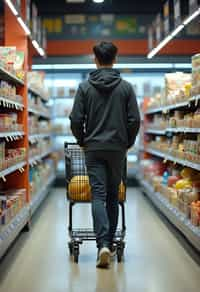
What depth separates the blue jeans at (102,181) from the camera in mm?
3848

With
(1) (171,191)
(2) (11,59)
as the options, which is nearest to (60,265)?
(1) (171,191)

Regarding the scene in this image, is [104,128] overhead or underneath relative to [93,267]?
overhead

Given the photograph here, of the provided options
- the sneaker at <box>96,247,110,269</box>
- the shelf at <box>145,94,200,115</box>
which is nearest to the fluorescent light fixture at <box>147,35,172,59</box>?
the shelf at <box>145,94,200,115</box>

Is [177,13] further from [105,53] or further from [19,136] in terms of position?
[105,53]

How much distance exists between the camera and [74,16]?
35.2ft

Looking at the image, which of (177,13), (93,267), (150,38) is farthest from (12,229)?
(150,38)

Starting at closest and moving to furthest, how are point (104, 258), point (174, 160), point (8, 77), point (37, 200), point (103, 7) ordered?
point (104, 258)
point (8, 77)
point (174, 160)
point (37, 200)
point (103, 7)

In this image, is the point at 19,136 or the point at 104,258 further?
the point at 19,136

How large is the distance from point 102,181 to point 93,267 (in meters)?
0.73

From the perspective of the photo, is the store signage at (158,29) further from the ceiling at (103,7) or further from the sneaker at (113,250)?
the sneaker at (113,250)

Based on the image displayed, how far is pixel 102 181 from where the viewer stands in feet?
12.8

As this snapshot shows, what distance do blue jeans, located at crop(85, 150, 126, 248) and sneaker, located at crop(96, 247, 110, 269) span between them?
0.21 ft

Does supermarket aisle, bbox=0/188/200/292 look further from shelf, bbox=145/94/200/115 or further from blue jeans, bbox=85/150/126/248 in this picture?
shelf, bbox=145/94/200/115

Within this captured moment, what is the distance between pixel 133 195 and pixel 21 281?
535 centimetres
